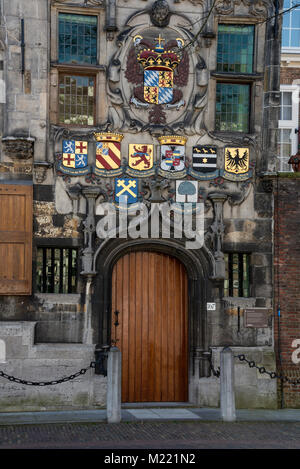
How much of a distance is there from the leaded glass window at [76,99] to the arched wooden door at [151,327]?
2944 millimetres

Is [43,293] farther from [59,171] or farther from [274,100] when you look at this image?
[274,100]

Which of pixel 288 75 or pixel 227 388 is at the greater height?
pixel 288 75

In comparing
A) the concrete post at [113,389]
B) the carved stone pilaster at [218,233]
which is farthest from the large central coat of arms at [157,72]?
A: the concrete post at [113,389]

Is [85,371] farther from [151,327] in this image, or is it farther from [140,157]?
[140,157]

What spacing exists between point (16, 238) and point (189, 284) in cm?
359

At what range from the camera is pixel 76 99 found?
49.1 feet

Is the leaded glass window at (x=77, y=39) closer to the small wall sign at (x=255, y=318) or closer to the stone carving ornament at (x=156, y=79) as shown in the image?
the stone carving ornament at (x=156, y=79)

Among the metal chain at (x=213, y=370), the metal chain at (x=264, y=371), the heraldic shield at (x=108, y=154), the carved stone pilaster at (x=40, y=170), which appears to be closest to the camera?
the metal chain at (x=264, y=371)

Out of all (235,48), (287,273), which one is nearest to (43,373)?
(287,273)

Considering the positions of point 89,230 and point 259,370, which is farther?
point 89,230

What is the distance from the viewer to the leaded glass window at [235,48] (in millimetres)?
15377

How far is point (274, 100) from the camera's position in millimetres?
15227

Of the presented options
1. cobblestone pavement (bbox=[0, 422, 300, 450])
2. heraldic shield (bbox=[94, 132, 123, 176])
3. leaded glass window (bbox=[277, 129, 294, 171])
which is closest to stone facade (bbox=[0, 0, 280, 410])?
heraldic shield (bbox=[94, 132, 123, 176])

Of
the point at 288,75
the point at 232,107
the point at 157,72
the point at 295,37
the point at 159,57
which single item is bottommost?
the point at 232,107
